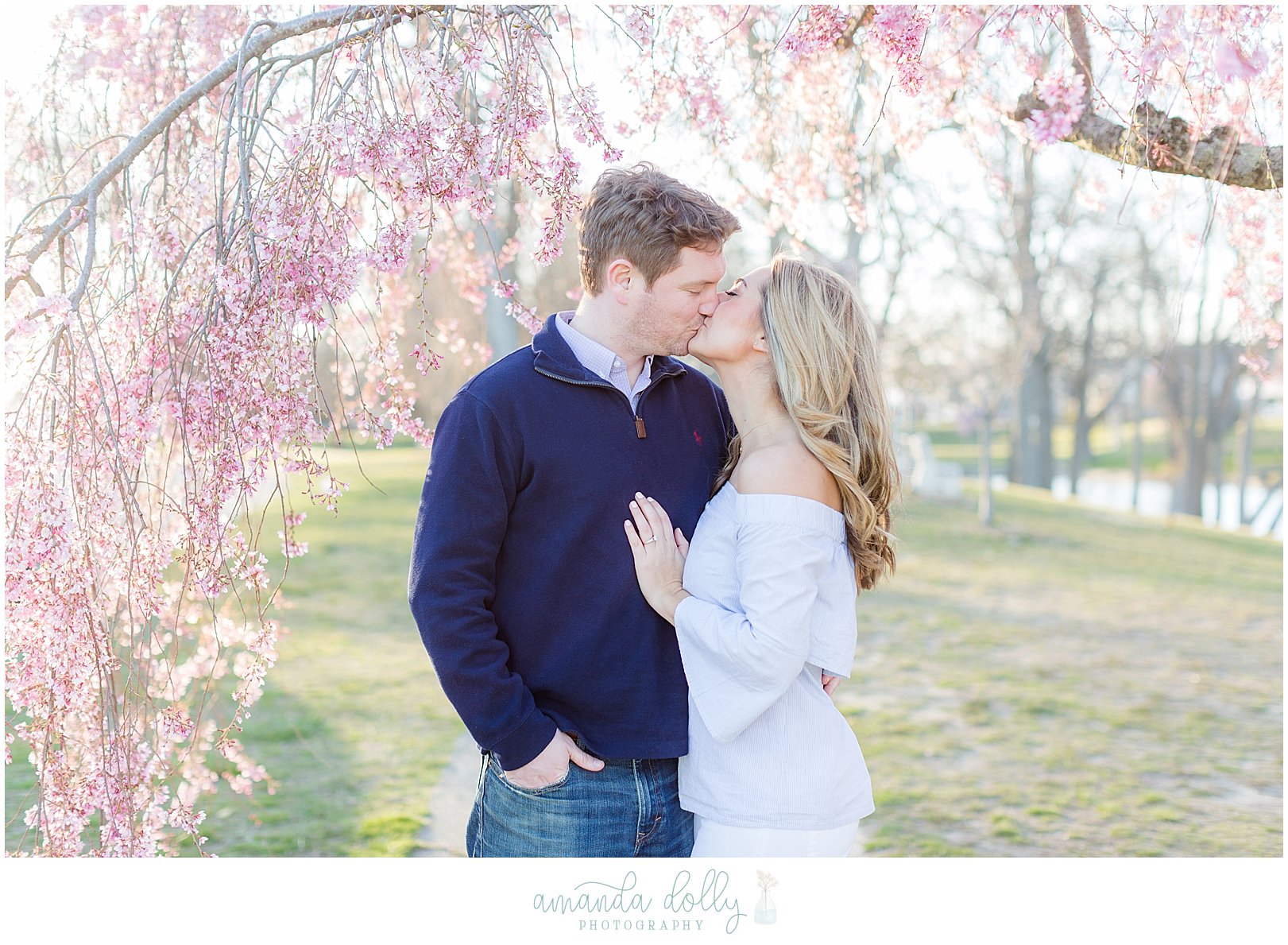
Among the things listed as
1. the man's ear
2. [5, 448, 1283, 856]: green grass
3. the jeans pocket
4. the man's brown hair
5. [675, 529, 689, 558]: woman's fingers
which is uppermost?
the man's brown hair

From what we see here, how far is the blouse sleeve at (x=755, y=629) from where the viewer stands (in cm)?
197

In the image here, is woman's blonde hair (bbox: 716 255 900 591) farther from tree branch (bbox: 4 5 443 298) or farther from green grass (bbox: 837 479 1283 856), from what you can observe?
green grass (bbox: 837 479 1283 856)

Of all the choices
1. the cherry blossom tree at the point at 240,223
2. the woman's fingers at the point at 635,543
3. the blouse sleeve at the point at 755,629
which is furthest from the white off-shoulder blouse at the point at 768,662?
the cherry blossom tree at the point at 240,223

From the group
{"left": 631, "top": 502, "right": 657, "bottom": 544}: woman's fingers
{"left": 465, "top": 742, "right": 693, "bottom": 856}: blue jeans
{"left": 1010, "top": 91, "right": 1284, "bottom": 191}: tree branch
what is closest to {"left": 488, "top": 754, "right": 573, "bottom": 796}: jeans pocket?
{"left": 465, "top": 742, "right": 693, "bottom": 856}: blue jeans

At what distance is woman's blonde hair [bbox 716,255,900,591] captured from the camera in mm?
2102

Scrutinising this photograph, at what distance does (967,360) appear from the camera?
1872 centimetres

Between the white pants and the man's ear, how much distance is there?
1104 mm

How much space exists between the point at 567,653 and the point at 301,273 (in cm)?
101

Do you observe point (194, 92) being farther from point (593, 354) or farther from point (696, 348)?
point (696, 348)

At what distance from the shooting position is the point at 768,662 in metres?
1.96
